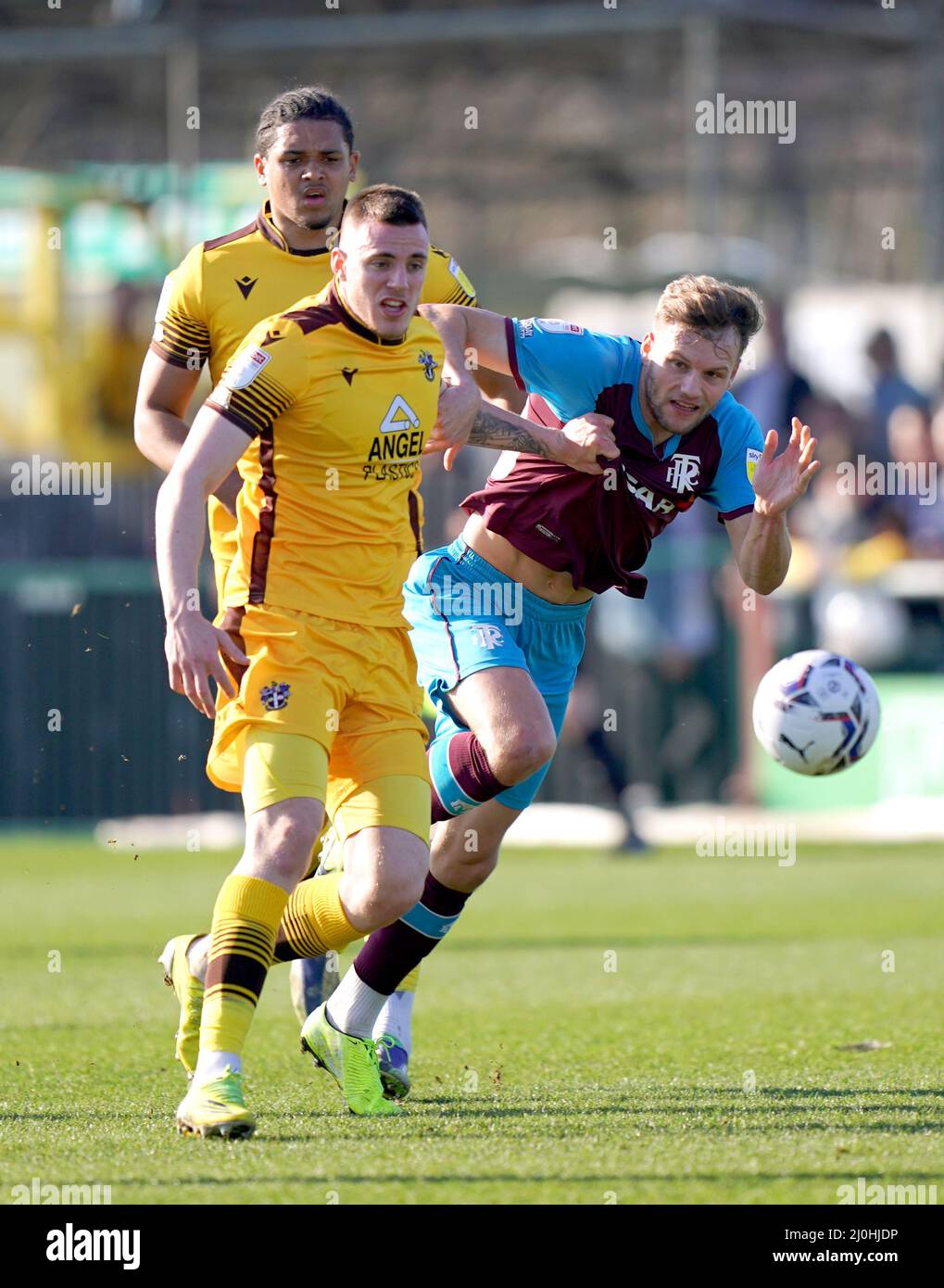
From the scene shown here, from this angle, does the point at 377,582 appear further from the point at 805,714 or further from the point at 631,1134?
the point at 805,714

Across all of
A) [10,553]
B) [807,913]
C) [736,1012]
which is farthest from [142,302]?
[736,1012]

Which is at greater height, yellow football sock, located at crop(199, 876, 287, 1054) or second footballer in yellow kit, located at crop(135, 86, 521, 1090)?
second footballer in yellow kit, located at crop(135, 86, 521, 1090)

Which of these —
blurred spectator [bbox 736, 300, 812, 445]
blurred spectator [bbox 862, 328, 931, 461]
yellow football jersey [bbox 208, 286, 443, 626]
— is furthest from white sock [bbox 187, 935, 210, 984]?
blurred spectator [bbox 862, 328, 931, 461]

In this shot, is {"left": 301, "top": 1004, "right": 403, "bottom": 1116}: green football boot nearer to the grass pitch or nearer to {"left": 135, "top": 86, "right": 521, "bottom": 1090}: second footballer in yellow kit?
the grass pitch

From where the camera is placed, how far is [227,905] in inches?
206

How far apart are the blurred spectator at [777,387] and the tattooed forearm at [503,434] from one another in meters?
10.2

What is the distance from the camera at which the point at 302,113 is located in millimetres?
5941

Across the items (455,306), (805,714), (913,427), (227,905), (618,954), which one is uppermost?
(913,427)

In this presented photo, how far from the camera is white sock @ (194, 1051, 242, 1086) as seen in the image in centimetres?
509

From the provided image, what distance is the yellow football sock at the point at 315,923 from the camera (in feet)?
18.2

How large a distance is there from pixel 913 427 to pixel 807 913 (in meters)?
6.67

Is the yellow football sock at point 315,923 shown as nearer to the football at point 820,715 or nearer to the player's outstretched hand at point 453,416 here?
the player's outstretched hand at point 453,416

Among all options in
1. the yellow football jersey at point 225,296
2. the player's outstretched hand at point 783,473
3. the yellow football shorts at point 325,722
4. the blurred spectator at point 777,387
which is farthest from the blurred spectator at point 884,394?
the yellow football shorts at point 325,722

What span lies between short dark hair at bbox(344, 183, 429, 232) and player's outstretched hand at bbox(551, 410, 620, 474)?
0.77 meters
